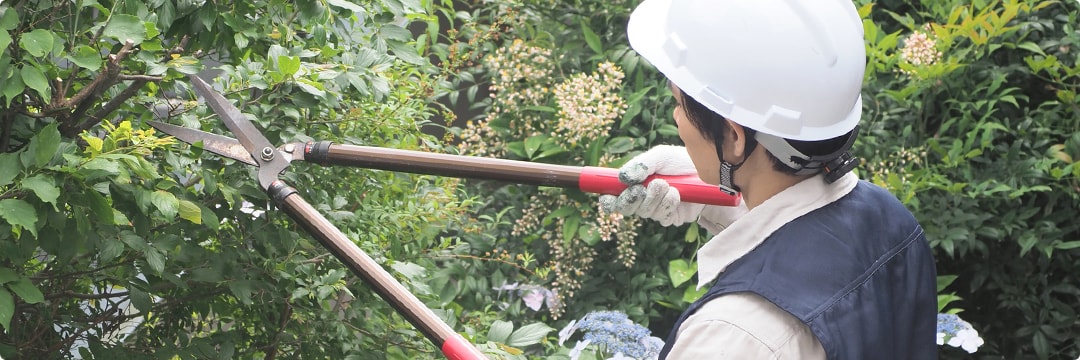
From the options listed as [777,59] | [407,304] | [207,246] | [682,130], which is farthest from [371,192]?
[777,59]

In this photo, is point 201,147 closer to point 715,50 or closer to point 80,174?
point 80,174

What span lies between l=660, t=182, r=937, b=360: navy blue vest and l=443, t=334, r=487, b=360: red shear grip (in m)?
0.31

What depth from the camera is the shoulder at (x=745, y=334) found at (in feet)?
4.66

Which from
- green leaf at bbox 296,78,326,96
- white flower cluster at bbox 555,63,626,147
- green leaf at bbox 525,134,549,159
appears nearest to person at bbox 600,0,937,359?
green leaf at bbox 296,78,326,96

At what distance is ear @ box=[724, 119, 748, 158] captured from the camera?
1.60m

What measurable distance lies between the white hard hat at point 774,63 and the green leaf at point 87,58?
83 centimetres

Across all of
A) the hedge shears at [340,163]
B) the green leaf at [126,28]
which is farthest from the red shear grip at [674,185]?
the green leaf at [126,28]

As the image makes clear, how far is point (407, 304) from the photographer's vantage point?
177cm

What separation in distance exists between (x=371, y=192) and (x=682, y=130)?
3.27ft

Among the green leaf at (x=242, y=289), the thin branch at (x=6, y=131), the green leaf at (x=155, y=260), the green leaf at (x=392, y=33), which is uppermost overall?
the thin branch at (x=6, y=131)

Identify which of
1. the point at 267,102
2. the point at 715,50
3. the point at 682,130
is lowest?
the point at 267,102

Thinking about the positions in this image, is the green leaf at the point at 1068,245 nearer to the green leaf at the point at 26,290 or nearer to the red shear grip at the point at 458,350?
the red shear grip at the point at 458,350

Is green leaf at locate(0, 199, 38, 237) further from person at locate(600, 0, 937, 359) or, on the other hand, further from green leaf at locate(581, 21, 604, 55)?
green leaf at locate(581, 21, 604, 55)

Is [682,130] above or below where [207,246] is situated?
above
